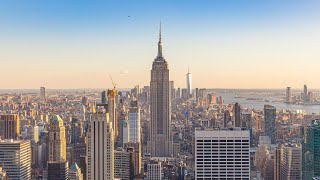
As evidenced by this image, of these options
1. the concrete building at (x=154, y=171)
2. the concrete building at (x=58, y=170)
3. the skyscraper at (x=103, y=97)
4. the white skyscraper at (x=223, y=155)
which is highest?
the skyscraper at (x=103, y=97)

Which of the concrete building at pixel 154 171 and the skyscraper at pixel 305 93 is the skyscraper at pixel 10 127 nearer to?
the concrete building at pixel 154 171

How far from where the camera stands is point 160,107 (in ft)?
68.7

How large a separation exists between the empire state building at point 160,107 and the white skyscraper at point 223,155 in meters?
6.54

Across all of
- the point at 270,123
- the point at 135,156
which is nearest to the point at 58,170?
the point at 135,156

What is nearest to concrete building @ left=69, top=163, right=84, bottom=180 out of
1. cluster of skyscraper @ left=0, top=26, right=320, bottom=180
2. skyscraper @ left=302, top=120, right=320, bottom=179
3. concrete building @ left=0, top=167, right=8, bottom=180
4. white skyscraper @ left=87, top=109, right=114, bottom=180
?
cluster of skyscraper @ left=0, top=26, right=320, bottom=180

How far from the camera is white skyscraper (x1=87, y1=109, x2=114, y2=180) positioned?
37.7 ft

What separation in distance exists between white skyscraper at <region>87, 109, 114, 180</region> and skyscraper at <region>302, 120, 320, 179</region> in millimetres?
3945

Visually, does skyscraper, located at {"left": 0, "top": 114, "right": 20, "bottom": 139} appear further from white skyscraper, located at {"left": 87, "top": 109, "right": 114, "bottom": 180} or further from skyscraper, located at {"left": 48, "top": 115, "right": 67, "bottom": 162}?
white skyscraper, located at {"left": 87, "top": 109, "right": 114, "bottom": 180}

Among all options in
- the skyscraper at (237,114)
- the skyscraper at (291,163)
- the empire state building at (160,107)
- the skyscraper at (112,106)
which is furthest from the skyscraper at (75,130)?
the empire state building at (160,107)

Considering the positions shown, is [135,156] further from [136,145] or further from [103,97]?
[103,97]

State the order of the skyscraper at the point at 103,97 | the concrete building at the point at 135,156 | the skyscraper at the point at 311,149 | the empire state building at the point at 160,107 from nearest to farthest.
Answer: the skyscraper at the point at 311,149 → the skyscraper at the point at 103,97 → the concrete building at the point at 135,156 → the empire state building at the point at 160,107

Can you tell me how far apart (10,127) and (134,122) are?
4492 mm

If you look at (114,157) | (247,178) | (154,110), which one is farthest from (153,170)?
(154,110)

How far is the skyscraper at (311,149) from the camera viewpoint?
1191 centimetres
